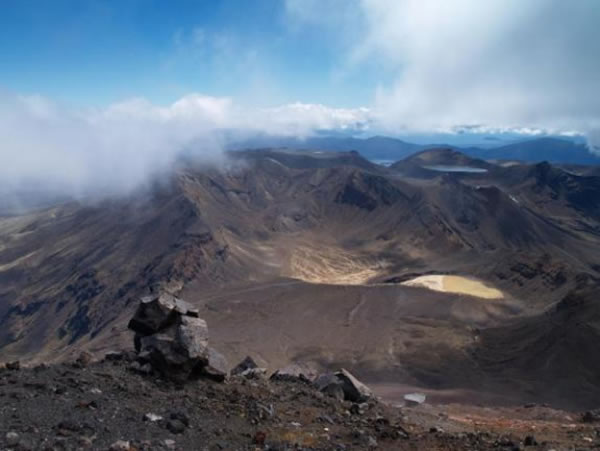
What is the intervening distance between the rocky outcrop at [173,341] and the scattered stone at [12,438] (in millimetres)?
5822

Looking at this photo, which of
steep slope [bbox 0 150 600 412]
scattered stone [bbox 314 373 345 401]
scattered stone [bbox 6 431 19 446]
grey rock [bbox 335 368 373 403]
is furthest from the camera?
steep slope [bbox 0 150 600 412]

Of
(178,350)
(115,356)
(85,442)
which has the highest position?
(85,442)

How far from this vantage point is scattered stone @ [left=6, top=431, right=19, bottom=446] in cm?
1105

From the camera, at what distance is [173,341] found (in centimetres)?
1734

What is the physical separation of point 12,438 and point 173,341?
6457mm

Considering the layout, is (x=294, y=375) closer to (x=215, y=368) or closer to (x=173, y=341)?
(x=215, y=368)

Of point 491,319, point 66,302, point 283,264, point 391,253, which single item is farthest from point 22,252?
point 491,319

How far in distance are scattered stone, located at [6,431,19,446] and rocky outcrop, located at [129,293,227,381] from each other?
19.1 ft

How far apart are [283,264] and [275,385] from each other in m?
97.0

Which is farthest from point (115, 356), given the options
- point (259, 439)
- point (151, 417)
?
point (259, 439)

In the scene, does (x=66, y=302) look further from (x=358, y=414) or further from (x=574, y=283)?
(x=358, y=414)

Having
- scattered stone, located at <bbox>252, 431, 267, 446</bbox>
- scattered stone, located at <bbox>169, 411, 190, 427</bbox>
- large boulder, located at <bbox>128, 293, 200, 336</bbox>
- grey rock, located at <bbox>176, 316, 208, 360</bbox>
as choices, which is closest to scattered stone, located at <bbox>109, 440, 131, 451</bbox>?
scattered stone, located at <bbox>169, 411, 190, 427</bbox>

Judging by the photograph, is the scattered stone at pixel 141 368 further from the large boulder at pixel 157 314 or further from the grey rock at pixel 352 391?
the grey rock at pixel 352 391

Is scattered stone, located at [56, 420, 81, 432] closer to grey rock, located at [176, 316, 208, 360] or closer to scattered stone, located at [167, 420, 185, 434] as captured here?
scattered stone, located at [167, 420, 185, 434]
